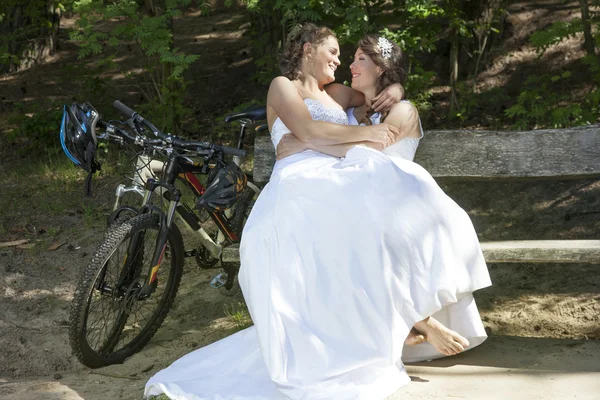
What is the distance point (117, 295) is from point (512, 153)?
243 cm

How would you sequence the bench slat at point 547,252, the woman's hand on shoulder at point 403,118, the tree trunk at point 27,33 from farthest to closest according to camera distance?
the tree trunk at point 27,33 → the woman's hand on shoulder at point 403,118 → the bench slat at point 547,252

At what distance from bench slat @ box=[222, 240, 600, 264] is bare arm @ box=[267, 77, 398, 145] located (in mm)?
831

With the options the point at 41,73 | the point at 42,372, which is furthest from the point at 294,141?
the point at 41,73

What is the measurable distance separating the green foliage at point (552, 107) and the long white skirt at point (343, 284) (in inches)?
106

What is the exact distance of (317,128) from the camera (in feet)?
13.3

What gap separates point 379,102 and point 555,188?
8.54ft

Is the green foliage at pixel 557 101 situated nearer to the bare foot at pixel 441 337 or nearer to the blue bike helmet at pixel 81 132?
the bare foot at pixel 441 337

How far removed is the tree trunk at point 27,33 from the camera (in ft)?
26.1

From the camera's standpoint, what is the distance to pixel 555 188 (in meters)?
6.15

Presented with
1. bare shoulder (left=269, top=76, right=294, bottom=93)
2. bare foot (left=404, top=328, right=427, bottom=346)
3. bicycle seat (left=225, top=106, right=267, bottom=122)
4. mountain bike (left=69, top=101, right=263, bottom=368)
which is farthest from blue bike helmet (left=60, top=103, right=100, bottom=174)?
bare foot (left=404, top=328, right=427, bottom=346)

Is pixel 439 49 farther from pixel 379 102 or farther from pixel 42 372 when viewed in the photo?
pixel 42 372

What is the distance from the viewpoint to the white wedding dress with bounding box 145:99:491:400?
3.33 metres

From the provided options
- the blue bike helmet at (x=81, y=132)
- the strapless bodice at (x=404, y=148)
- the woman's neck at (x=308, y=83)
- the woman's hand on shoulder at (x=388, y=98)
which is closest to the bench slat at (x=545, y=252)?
the strapless bodice at (x=404, y=148)

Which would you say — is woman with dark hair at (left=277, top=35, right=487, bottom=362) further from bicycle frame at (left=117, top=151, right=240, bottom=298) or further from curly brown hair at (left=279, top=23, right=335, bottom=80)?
bicycle frame at (left=117, top=151, right=240, bottom=298)
